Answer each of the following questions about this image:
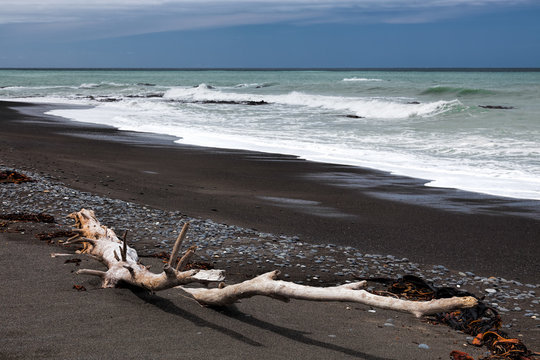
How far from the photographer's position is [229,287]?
3721mm

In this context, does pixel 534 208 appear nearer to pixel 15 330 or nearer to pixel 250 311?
pixel 250 311

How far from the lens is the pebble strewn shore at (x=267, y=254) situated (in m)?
4.96

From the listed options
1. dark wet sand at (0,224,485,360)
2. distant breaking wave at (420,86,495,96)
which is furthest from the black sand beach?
distant breaking wave at (420,86,495,96)

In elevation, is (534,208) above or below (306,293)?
below

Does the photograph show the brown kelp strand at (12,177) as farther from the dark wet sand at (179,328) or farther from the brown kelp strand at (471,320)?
the brown kelp strand at (471,320)

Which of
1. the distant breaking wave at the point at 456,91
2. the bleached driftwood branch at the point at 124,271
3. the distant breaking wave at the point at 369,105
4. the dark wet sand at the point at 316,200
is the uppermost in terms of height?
the distant breaking wave at the point at 456,91

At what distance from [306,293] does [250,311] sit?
82cm

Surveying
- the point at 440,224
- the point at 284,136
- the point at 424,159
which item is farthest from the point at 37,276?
the point at 284,136

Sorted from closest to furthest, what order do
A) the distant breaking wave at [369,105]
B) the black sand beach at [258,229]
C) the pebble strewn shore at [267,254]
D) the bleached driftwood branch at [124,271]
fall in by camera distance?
the black sand beach at [258,229] → the bleached driftwood branch at [124,271] → the pebble strewn shore at [267,254] → the distant breaking wave at [369,105]

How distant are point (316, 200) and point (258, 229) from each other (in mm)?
2058

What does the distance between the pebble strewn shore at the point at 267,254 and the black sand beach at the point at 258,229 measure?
283 mm

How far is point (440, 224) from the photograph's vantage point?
24.1 ft

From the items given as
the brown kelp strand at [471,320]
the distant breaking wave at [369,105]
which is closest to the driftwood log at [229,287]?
the brown kelp strand at [471,320]

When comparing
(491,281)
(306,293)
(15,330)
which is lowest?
(491,281)
